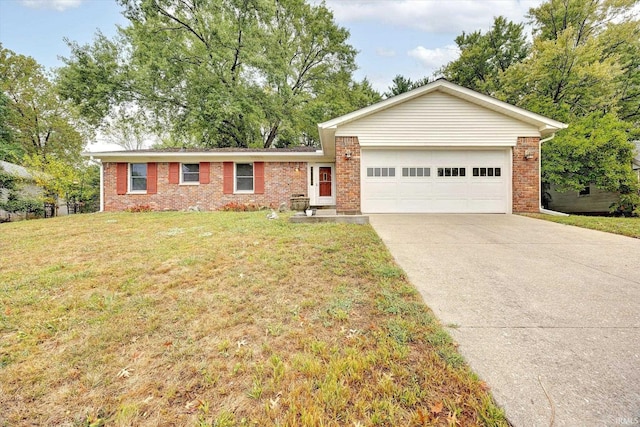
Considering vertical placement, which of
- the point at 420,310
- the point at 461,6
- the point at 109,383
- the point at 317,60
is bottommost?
the point at 109,383

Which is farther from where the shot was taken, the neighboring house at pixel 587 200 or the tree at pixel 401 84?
the tree at pixel 401 84

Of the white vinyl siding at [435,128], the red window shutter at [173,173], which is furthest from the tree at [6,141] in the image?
the white vinyl siding at [435,128]

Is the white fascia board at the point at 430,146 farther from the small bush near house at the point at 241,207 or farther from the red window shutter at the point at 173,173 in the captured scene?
the red window shutter at the point at 173,173

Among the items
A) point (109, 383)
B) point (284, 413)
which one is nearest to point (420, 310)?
point (284, 413)

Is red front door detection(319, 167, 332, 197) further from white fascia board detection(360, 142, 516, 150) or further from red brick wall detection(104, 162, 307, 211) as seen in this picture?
white fascia board detection(360, 142, 516, 150)

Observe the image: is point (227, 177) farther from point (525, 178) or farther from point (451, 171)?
point (525, 178)

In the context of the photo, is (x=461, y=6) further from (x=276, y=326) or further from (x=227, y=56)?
(x=276, y=326)

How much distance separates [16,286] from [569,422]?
5.27 m

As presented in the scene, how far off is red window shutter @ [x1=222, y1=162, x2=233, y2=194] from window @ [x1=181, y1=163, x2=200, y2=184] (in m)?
1.19

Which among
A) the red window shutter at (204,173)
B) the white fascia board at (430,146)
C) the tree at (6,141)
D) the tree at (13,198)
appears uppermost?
the tree at (6,141)

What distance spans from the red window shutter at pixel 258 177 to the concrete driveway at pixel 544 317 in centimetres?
845

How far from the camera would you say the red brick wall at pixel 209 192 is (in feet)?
40.3

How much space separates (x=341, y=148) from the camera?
9.34 metres

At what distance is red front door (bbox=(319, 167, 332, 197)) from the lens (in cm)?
1278
